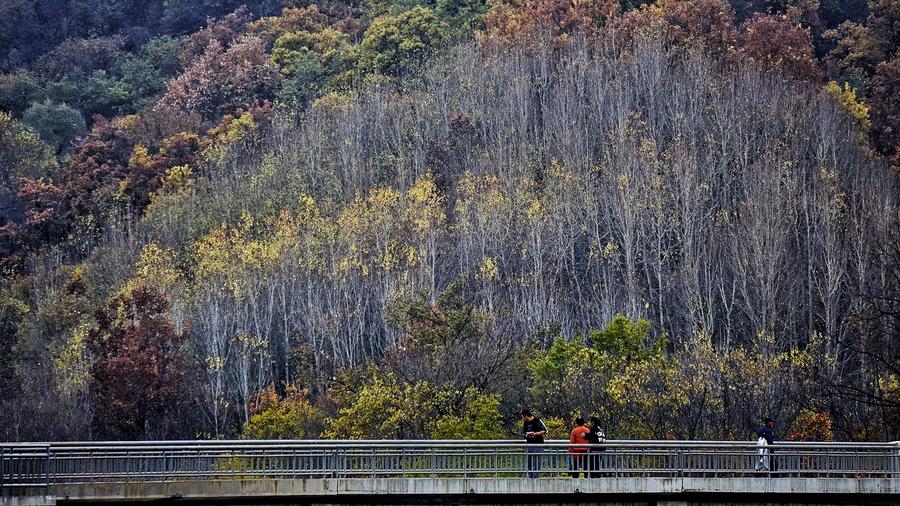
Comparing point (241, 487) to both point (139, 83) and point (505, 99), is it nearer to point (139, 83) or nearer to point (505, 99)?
point (505, 99)

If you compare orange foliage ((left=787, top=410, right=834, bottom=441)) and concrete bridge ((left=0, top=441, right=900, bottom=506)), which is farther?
orange foliage ((left=787, top=410, right=834, bottom=441))

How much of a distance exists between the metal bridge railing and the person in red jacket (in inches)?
2.0

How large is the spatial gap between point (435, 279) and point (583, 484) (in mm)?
44608

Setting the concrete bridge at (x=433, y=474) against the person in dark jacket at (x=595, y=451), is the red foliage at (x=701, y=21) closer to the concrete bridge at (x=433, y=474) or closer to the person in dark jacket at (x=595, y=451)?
the person in dark jacket at (x=595, y=451)

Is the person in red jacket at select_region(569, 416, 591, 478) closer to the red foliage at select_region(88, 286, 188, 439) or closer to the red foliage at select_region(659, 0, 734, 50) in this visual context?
the red foliage at select_region(88, 286, 188, 439)

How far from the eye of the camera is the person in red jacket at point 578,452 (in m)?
41.0

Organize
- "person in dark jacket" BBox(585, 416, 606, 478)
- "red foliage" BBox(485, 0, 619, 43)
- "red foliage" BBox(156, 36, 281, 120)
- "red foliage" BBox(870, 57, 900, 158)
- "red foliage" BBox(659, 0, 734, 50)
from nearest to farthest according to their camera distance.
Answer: "person in dark jacket" BBox(585, 416, 606, 478) < "red foliage" BBox(870, 57, 900, 158) < "red foliage" BBox(659, 0, 734, 50) < "red foliage" BBox(485, 0, 619, 43) < "red foliage" BBox(156, 36, 281, 120)

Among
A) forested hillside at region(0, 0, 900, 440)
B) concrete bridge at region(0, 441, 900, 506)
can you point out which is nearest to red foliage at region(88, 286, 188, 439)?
forested hillside at region(0, 0, 900, 440)

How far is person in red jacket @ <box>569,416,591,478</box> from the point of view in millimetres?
40969

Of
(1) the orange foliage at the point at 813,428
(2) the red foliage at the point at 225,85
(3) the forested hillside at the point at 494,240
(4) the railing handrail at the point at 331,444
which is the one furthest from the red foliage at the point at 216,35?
(4) the railing handrail at the point at 331,444

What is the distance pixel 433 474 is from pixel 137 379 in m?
36.0

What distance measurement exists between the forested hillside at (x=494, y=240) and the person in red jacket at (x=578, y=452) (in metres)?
14.7

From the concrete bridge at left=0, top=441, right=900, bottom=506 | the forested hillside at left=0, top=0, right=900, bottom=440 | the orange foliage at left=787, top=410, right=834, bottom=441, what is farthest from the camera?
the forested hillside at left=0, top=0, right=900, bottom=440

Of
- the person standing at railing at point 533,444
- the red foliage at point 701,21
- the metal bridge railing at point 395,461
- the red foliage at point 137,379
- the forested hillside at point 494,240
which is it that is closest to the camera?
the metal bridge railing at point 395,461
